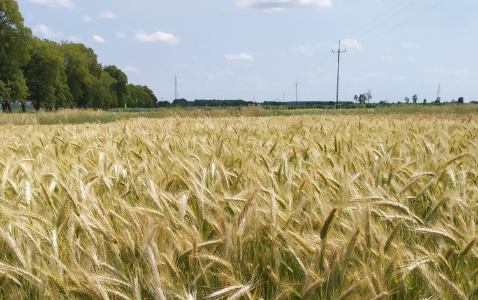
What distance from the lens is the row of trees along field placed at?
1389 inches

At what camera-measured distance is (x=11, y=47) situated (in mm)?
35719

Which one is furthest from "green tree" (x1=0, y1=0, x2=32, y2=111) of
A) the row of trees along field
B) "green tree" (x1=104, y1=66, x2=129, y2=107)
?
"green tree" (x1=104, y1=66, x2=129, y2=107)

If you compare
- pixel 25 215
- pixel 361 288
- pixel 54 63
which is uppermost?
pixel 54 63

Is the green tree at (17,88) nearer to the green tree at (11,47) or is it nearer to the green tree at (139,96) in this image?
the green tree at (11,47)

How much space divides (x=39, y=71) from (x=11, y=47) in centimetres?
1109

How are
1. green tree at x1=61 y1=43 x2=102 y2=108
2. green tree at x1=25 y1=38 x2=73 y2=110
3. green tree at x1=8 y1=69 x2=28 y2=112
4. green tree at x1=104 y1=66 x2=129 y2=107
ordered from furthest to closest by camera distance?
green tree at x1=104 y1=66 x2=129 y2=107 → green tree at x1=61 y1=43 x2=102 y2=108 → green tree at x1=25 y1=38 x2=73 y2=110 → green tree at x1=8 y1=69 x2=28 y2=112

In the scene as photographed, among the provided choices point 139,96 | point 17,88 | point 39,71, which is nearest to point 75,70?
point 39,71

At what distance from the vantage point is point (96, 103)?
69.5 m

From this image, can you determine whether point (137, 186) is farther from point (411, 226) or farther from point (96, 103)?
point (96, 103)

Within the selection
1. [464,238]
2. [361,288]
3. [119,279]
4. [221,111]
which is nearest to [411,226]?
[464,238]

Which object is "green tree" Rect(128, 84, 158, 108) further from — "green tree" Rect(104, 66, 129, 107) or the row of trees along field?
the row of trees along field

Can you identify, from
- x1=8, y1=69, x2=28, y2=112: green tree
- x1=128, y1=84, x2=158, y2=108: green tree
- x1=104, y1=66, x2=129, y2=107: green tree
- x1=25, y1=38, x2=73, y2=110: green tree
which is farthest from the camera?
x1=128, y1=84, x2=158, y2=108: green tree

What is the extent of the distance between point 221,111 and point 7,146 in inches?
759

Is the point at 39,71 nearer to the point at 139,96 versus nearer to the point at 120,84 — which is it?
the point at 120,84
